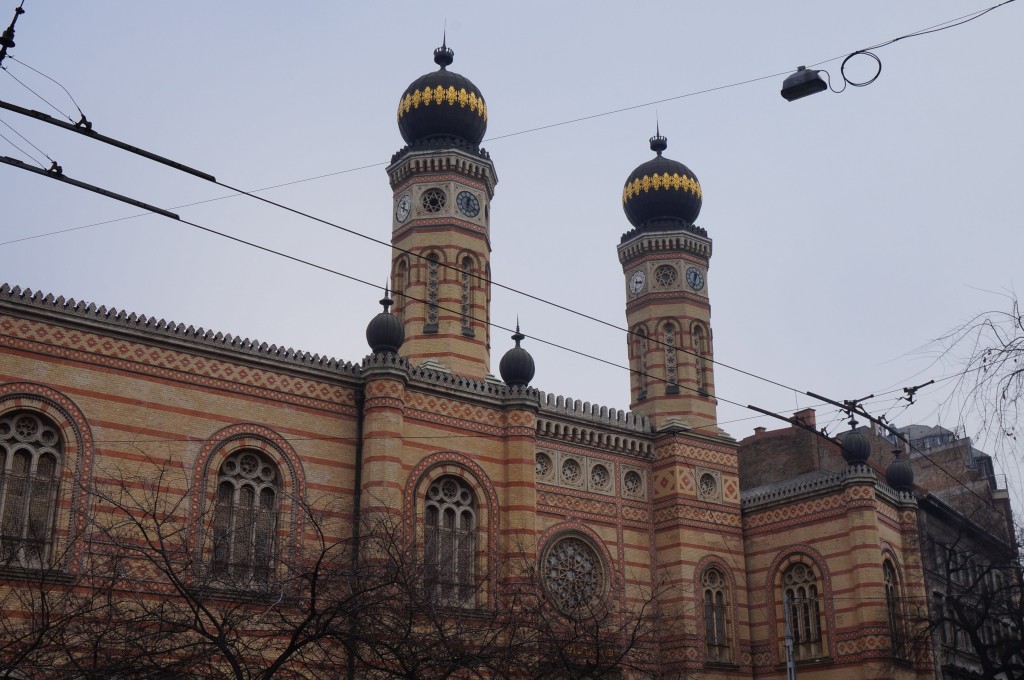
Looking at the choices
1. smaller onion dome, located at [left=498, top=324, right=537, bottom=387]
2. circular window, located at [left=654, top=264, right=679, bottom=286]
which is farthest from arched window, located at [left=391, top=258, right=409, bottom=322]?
circular window, located at [left=654, top=264, right=679, bottom=286]

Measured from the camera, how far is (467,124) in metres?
28.1

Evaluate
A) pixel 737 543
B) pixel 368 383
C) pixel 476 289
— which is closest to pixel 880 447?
pixel 737 543

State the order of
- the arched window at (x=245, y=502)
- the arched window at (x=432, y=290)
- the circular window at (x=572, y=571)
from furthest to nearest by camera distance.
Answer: the arched window at (x=432, y=290)
the circular window at (x=572, y=571)
the arched window at (x=245, y=502)

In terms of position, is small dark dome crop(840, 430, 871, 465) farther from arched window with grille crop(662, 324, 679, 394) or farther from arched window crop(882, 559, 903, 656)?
arched window with grille crop(662, 324, 679, 394)

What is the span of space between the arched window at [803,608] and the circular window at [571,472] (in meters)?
5.49

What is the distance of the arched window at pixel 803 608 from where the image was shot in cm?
2592

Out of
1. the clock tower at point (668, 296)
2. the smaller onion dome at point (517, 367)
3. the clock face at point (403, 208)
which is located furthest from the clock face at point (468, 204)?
the clock tower at point (668, 296)

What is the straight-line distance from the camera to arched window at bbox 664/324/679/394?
28.8 m

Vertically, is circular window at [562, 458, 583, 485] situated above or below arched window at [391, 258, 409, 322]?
below

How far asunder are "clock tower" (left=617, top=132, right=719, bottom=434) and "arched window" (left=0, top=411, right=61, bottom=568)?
14.6 metres

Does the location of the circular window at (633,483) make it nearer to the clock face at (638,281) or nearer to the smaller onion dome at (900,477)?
the clock face at (638,281)

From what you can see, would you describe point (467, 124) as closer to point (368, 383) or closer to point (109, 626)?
point (368, 383)

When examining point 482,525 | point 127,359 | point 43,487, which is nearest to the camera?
point 43,487

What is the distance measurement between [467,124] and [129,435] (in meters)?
12.4
